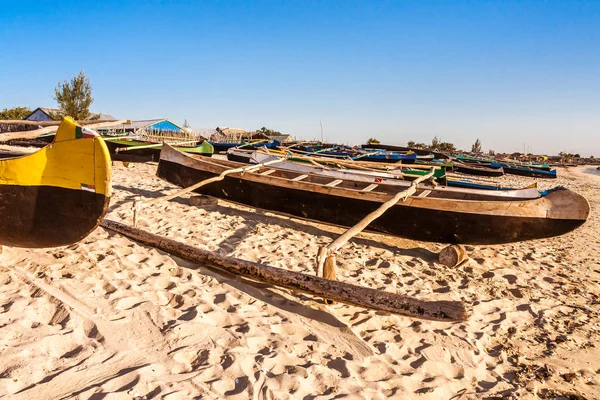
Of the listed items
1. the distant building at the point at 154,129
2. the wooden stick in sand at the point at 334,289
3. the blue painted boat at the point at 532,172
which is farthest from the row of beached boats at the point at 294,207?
the distant building at the point at 154,129

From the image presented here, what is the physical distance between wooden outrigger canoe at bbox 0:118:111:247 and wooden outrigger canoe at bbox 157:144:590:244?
3.07 metres

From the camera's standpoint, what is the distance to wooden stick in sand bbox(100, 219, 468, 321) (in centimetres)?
238

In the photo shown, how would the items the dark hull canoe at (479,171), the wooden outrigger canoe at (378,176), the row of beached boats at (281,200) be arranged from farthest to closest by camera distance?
1. the dark hull canoe at (479,171)
2. the wooden outrigger canoe at (378,176)
3. the row of beached boats at (281,200)

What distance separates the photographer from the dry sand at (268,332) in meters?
2.04

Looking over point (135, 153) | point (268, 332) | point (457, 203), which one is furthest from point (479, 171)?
point (268, 332)

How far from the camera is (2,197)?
3.09 metres

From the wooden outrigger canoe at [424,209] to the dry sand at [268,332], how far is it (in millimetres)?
518

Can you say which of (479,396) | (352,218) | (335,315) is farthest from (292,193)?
(479,396)

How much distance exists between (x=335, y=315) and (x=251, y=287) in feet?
2.86

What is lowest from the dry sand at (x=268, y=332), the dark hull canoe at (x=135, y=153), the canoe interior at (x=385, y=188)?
the dry sand at (x=268, y=332)

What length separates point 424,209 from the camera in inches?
184

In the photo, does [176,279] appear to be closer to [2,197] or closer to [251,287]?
[251,287]

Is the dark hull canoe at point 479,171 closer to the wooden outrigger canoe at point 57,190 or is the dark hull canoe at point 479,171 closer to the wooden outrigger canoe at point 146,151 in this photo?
the wooden outrigger canoe at point 146,151

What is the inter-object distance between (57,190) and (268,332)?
2281mm
